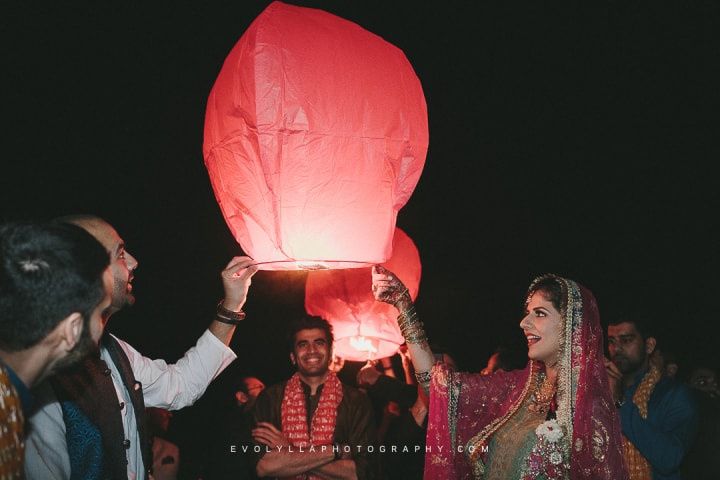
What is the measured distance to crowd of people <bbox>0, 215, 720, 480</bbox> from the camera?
4.56 feet

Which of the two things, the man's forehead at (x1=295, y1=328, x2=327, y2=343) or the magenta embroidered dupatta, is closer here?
the magenta embroidered dupatta

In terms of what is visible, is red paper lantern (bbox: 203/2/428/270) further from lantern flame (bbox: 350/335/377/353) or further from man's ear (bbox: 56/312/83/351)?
lantern flame (bbox: 350/335/377/353)

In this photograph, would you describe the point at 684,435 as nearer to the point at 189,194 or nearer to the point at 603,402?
the point at 603,402

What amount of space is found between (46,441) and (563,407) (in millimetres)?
2184

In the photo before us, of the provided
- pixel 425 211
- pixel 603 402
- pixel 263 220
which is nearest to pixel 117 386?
pixel 263 220

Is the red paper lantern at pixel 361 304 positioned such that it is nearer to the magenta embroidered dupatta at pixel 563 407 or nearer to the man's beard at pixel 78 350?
the magenta embroidered dupatta at pixel 563 407

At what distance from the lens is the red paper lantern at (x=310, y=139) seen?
2156mm

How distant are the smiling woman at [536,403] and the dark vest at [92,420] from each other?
1.32 metres

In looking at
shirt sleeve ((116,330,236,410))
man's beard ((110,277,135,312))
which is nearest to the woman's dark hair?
shirt sleeve ((116,330,236,410))

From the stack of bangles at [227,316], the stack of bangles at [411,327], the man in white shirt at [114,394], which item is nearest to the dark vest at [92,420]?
the man in white shirt at [114,394]

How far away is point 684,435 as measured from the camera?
3492 mm

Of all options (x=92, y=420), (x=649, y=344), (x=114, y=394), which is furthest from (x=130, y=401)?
(x=649, y=344)

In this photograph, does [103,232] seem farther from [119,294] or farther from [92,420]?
[92,420]

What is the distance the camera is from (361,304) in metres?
4.58
